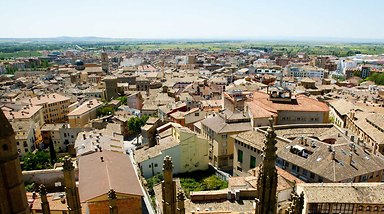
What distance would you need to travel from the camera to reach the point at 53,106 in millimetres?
87688

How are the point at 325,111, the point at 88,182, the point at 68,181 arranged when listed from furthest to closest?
the point at 325,111 → the point at 88,182 → the point at 68,181

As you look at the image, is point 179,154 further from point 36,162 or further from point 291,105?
point 36,162

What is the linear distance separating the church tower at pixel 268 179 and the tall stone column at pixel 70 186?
8.54 metres

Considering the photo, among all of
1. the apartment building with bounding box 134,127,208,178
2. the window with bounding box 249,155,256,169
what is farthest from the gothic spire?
the window with bounding box 249,155,256,169

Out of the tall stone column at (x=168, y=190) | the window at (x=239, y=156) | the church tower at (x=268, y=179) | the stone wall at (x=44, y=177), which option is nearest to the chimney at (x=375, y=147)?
the window at (x=239, y=156)

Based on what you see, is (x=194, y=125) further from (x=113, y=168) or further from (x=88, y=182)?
(x=88, y=182)

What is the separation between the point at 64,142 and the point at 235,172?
39.7m

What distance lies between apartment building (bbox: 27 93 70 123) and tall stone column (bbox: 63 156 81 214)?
79890 mm

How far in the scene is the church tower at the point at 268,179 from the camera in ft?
41.1

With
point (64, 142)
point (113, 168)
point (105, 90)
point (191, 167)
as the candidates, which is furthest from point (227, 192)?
point (105, 90)

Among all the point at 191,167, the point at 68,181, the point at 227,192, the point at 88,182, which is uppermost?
the point at 68,181

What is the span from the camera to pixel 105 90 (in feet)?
356

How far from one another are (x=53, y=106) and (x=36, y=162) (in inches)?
1407

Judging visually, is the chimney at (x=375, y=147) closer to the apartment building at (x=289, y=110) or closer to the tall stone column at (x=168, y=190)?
the apartment building at (x=289, y=110)
